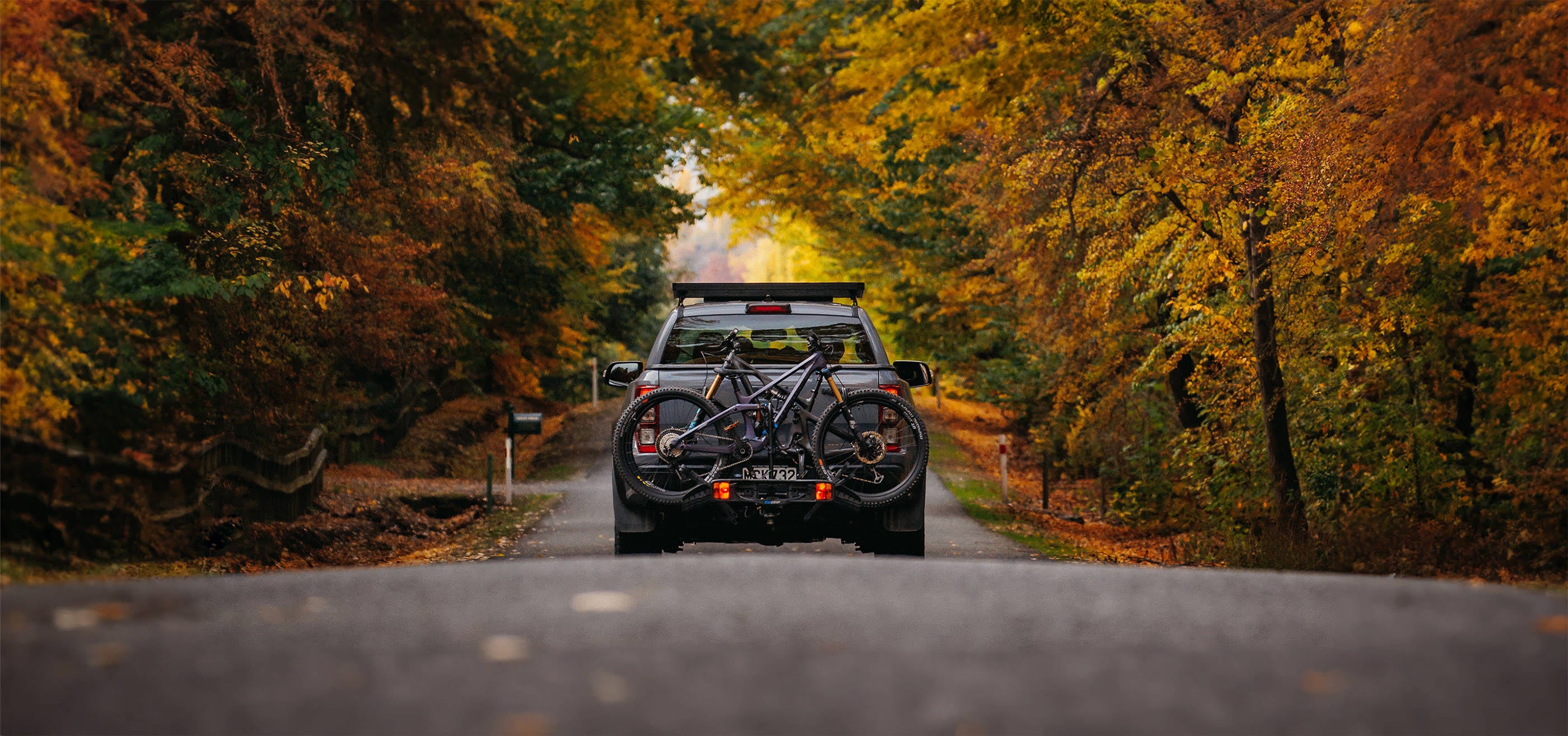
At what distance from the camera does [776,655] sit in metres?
5.58

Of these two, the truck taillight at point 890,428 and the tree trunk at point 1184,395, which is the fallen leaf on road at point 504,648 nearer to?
the truck taillight at point 890,428

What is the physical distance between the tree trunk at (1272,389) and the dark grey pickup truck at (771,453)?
6703 mm

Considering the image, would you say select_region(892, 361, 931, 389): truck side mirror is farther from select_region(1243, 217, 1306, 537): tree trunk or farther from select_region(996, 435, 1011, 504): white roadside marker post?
select_region(996, 435, 1011, 504): white roadside marker post

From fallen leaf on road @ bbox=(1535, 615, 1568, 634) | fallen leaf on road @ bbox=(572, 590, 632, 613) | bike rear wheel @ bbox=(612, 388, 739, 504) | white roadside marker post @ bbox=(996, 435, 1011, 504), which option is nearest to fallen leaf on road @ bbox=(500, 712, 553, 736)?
fallen leaf on road @ bbox=(572, 590, 632, 613)

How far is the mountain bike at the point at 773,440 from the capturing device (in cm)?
1043

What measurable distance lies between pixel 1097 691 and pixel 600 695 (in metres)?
1.62

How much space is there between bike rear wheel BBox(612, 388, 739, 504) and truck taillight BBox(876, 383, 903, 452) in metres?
1.01

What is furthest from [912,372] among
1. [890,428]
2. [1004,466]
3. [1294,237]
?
[1004,466]

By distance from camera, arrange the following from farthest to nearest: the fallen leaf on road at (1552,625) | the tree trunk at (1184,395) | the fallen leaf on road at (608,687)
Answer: the tree trunk at (1184,395) → the fallen leaf on road at (1552,625) → the fallen leaf on road at (608,687)

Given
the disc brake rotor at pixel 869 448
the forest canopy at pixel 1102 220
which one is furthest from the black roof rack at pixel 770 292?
the forest canopy at pixel 1102 220

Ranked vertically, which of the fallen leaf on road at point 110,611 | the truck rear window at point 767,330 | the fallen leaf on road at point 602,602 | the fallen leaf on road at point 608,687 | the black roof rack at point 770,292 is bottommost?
the fallen leaf on road at point 608,687

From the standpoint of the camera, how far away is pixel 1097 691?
16.4 feet

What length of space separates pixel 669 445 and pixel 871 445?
139cm

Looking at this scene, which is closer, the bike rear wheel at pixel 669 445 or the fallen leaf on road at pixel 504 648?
the fallen leaf on road at pixel 504 648
